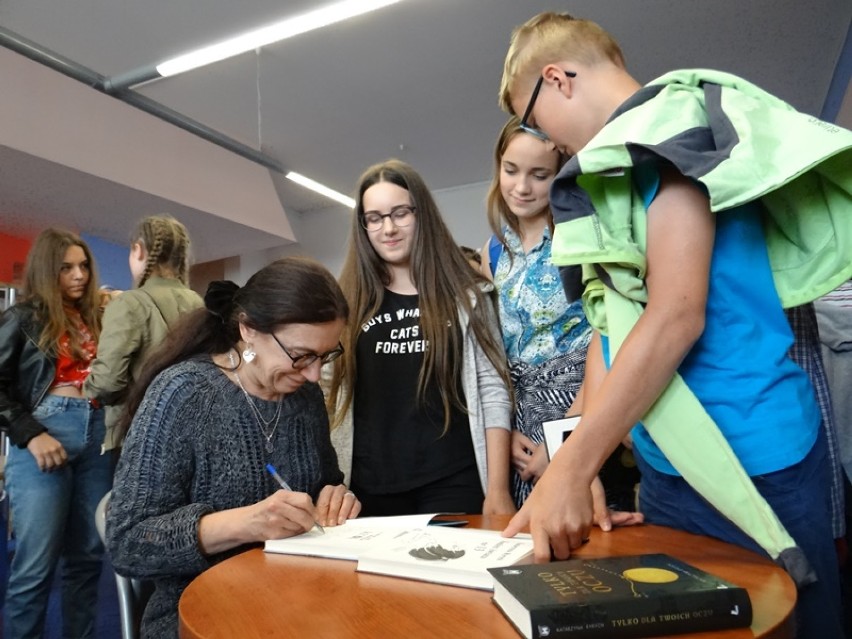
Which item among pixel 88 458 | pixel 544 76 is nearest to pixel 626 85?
pixel 544 76

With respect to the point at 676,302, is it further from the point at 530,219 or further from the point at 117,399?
the point at 117,399

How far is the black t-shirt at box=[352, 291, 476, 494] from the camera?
4.97 ft

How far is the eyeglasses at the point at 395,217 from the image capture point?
5.57 feet

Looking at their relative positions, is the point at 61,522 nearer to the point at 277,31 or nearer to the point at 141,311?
the point at 141,311

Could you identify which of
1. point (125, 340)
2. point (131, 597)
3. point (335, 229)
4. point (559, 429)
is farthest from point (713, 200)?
point (335, 229)

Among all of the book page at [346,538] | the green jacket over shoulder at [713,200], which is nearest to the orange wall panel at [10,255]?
the book page at [346,538]

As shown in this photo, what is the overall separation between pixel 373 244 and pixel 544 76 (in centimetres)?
83

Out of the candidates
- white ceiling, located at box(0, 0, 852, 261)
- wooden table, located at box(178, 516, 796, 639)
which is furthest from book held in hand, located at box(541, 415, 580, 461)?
white ceiling, located at box(0, 0, 852, 261)

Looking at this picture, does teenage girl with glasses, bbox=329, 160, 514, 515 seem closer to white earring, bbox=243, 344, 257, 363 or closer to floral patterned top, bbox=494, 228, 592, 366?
floral patterned top, bbox=494, 228, 592, 366

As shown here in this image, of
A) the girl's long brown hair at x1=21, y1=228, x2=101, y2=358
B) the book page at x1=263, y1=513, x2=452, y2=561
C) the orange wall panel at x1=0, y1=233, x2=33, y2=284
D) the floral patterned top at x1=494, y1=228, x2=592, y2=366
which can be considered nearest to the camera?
the book page at x1=263, y1=513, x2=452, y2=561

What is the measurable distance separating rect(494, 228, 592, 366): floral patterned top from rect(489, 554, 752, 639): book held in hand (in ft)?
2.97

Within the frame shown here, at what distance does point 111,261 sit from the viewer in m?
6.70

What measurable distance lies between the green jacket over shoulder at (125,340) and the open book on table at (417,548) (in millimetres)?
1462

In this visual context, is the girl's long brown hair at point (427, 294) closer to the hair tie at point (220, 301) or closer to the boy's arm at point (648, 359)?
the hair tie at point (220, 301)
